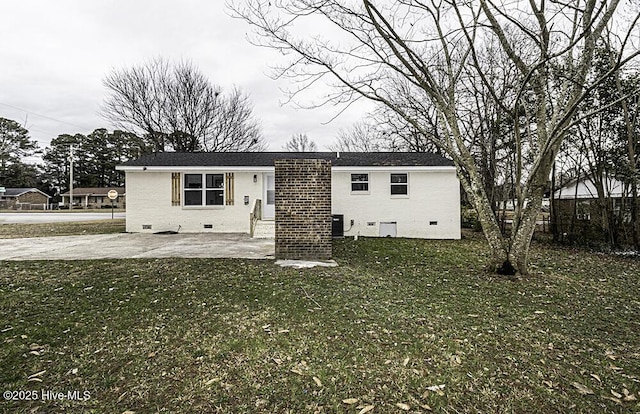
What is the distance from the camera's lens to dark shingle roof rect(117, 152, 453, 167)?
13406 mm

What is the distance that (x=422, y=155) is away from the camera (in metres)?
14.9

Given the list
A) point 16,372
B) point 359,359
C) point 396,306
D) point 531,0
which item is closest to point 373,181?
point 531,0

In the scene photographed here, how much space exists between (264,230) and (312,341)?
865cm

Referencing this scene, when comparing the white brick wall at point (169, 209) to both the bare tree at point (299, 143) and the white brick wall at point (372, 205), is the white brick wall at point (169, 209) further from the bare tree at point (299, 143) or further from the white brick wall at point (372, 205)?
the bare tree at point (299, 143)

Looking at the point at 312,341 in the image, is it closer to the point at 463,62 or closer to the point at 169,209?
the point at 463,62

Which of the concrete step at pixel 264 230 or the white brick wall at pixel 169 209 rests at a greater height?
the white brick wall at pixel 169 209

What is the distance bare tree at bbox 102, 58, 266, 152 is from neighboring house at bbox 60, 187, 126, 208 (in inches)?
972

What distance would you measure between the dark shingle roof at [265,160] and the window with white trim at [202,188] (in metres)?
0.48

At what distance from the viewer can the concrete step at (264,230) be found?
467 inches

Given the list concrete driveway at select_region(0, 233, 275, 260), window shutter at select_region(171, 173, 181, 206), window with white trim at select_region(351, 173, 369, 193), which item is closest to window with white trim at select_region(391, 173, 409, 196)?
window with white trim at select_region(351, 173, 369, 193)

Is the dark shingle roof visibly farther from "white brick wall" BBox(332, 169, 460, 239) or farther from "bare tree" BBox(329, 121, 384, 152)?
"bare tree" BBox(329, 121, 384, 152)

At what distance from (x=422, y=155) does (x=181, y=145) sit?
58.7 feet

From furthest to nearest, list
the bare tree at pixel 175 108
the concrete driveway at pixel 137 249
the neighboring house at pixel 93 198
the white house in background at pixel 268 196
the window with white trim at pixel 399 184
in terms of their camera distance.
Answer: the neighboring house at pixel 93 198 < the bare tree at pixel 175 108 < the window with white trim at pixel 399 184 < the white house in background at pixel 268 196 < the concrete driveway at pixel 137 249

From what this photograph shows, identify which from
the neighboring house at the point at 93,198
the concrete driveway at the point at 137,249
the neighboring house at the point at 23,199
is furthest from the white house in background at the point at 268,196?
the neighboring house at the point at 23,199
